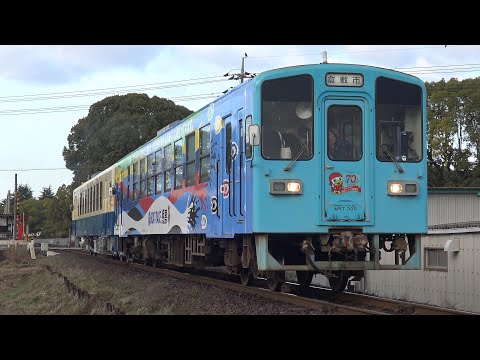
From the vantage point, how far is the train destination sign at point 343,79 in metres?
8.96

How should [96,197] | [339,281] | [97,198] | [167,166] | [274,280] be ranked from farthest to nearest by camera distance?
[96,197], [97,198], [167,166], [339,281], [274,280]

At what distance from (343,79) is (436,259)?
5.81 m

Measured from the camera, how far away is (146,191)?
16078mm

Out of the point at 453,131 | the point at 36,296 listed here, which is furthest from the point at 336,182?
the point at 453,131

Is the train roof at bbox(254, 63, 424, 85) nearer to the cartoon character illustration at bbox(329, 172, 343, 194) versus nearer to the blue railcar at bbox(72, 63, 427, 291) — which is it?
the blue railcar at bbox(72, 63, 427, 291)

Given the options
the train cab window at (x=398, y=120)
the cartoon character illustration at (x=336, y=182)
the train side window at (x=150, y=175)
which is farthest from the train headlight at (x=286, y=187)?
the train side window at (x=150, y=175)

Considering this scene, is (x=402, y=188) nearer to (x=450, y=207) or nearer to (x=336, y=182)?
(x=336, y=182)

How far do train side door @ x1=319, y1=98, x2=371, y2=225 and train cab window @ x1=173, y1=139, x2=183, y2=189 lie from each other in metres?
4.62

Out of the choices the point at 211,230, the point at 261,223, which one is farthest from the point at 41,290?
the point at 261,223

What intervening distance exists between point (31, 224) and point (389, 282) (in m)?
66.2

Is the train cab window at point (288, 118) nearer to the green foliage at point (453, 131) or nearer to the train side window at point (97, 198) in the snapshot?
the train side window at point (97, 198)

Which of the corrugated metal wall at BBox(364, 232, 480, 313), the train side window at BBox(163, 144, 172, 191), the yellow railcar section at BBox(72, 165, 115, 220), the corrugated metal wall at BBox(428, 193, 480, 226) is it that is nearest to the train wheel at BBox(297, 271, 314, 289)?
the corrugated metal wall at BBox(364, 232, 480, 313)

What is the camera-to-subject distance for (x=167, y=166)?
14.0 meters
